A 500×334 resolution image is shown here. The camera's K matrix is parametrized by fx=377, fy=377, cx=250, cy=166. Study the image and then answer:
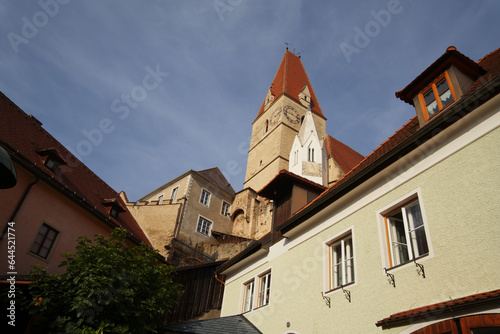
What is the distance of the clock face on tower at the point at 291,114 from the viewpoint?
4015cm

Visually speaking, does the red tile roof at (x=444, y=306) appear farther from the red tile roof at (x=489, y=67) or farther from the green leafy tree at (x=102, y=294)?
the green leafy tree at (x=102, y=294)

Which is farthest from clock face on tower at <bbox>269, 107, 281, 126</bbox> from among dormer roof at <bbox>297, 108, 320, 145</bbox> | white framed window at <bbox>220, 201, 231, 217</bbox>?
dormer roof at <bbox>297, 108, 320, 145</bbox>

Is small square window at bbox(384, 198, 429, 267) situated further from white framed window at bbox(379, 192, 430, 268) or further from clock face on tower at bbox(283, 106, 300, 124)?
clock face on tower at bbox(283, 106, 300, 124)

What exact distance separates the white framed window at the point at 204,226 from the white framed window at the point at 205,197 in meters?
1.53

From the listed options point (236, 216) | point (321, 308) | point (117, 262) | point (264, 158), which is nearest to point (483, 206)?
point (321, 308)

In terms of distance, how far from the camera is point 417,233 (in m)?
5.91

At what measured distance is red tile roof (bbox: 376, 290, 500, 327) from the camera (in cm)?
430

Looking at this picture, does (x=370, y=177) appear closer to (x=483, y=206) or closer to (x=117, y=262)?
(x=483, y=206)

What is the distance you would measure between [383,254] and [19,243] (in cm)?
1106

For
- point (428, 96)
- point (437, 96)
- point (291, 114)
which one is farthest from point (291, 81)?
point (437, 96)

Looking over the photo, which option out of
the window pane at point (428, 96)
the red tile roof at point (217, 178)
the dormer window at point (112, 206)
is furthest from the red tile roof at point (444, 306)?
the red tile roof at point (217, 178)

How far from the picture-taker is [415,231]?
5.96 m

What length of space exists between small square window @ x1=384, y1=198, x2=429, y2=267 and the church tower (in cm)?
2781

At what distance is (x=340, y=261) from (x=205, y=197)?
24926 millimetres
